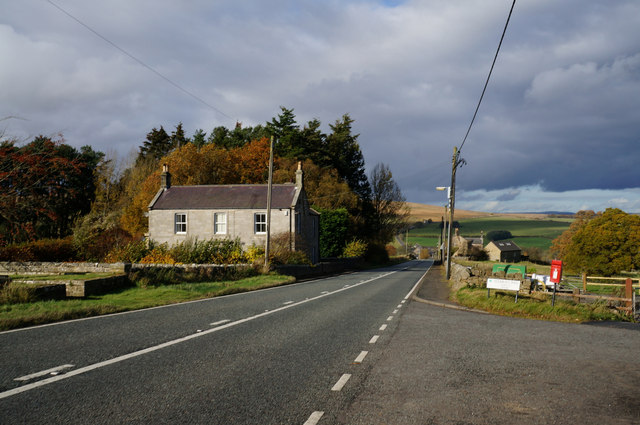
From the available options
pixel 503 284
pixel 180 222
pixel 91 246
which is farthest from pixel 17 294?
pixel 180 222

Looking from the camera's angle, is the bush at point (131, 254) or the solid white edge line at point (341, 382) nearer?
the solid white edge line at point (341, 382)

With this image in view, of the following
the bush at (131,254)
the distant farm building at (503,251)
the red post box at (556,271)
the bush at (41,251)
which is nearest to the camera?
the red post box at (556,271)

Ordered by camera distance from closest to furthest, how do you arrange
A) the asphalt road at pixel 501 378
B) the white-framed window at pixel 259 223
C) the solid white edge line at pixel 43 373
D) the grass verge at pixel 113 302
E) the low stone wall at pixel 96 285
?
1. the asphalt road at pixel 501 378
2. the solid white edge line at pixel 43 373
3. the grass verge at pixel 113 302
4. the low stone wall at pixel 96 285
5. the white-framed window at pixel 259 223

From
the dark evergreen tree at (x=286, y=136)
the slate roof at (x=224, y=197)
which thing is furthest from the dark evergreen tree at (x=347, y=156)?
the slate roof at (x=224, y=197)

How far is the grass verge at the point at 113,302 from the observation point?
10.8m

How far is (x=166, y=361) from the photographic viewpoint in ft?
24.2

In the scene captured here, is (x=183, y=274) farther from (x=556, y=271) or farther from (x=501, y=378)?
(x=501, y=378)

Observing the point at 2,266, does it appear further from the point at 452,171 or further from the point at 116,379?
the point at 452,171

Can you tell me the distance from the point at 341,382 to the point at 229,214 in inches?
1400

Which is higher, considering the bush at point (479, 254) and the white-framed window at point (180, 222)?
the white-framed window at point (180, 222)

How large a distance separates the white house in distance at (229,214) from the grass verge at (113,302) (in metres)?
15.7

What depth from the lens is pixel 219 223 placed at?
4134 cm

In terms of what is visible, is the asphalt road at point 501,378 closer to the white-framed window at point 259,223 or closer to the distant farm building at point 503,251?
the white-framed window at point 259,223

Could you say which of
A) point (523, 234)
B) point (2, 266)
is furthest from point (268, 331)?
point (523, 234)
